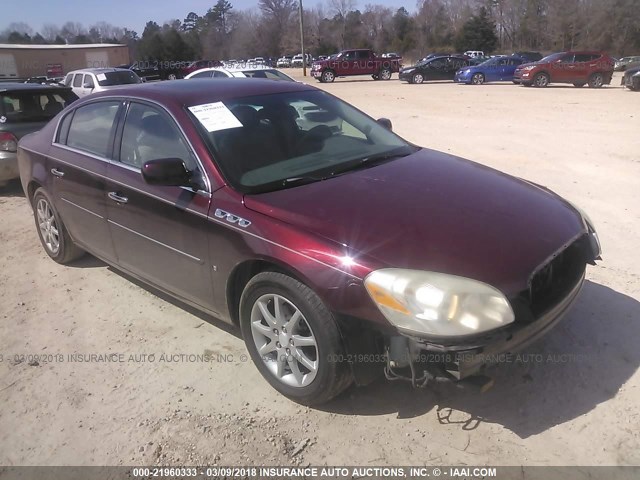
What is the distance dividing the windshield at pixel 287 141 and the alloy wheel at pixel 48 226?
87.2 inches

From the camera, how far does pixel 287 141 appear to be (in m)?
3.45

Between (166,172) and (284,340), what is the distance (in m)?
1.16

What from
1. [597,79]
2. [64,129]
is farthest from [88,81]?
[597,79]

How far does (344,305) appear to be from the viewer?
97.2 inches

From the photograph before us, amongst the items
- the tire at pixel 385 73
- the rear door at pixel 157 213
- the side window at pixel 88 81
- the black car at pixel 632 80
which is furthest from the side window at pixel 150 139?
the tire at pixel 385 73

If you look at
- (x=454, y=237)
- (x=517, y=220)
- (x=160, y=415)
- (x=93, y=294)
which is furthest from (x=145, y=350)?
(x=517, y=220)

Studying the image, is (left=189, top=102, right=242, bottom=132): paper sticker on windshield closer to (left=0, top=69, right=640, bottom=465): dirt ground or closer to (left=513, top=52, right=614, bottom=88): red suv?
(left=0, top=69, right=640, bottom=465): dirt ground

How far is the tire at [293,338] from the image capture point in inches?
101

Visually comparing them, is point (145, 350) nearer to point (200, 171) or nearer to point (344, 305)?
point (200, 171)

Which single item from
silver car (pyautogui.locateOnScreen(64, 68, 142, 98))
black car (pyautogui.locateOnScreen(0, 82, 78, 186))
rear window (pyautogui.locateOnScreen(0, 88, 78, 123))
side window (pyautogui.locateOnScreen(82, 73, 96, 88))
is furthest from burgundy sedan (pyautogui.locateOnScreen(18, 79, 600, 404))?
side window (pyautogui.locateOnScreen(82, 73, 96, 88))

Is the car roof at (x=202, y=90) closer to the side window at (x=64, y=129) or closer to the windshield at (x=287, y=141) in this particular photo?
the windshield at (x=287, y=141)

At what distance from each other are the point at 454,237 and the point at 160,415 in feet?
5.96

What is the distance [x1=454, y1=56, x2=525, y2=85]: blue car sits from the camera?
1126 inches

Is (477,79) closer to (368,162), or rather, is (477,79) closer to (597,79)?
(597,79)
